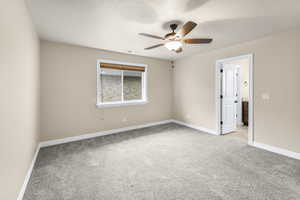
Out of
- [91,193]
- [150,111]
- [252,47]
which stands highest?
[252,47]

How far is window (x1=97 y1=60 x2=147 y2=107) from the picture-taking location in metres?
3.94

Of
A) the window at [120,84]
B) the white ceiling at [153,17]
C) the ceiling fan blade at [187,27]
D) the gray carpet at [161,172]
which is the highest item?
the white ceiling at [153,17]

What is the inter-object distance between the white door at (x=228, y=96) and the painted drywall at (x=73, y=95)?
8.58 feet

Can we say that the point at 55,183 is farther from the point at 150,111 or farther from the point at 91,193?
the point at 150,111

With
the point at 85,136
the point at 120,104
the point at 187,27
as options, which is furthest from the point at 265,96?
the point at 85,136

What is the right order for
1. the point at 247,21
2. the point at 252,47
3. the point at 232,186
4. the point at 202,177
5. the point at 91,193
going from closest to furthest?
the point at 91,193, the point at 232,186, the point at 202,177, the point at 247,21, the point at 252,47

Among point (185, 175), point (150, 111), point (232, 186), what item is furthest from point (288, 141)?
point (150, 111)

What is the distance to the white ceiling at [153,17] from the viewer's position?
182 centimetres

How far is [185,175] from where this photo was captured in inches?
81.7

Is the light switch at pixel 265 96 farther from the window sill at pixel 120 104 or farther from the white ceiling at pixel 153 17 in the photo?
the window sill at pixel 120 104

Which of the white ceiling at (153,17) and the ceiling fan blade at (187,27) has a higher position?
the white ceiling at (153,17)

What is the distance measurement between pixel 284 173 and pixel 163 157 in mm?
1901

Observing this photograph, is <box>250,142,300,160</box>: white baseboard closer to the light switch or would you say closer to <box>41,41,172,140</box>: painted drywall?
the light switch

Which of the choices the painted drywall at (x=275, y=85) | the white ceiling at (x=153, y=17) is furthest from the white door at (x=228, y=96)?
the white ceiling at (x=153, y=17)
